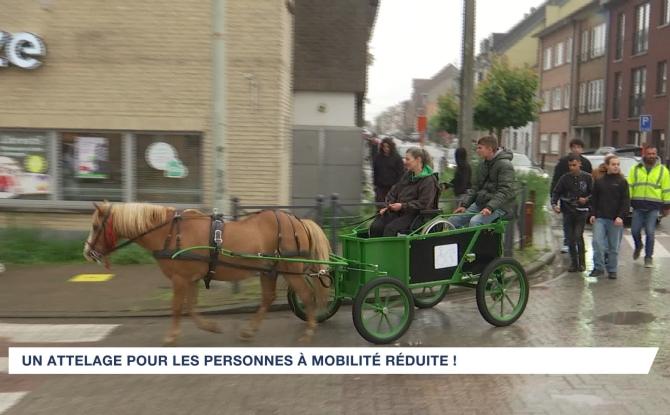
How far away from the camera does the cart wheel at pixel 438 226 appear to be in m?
6.49

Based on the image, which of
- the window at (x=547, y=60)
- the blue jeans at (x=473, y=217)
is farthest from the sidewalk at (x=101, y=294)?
the window at (x=547, y=60)

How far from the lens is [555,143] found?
166 feet

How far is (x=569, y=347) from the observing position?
6.00 meters

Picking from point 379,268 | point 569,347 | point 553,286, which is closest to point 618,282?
point 553,286

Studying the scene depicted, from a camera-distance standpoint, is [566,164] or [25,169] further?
[566,164]

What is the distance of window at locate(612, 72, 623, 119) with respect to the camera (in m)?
39.2

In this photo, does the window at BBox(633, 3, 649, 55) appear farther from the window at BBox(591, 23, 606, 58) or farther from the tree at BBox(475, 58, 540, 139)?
the tree at BBox(475, 58, 540, 139)

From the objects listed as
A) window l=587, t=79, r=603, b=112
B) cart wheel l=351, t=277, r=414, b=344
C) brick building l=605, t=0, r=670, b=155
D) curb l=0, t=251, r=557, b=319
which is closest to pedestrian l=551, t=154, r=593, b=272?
cart wheel l=351, t=277, r=414, b=344

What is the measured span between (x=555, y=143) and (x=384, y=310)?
157ft

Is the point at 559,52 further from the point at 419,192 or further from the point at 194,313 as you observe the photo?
the point at 194,313

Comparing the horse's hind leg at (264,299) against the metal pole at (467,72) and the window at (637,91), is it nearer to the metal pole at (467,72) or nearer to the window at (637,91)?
the metal pole at (467,72)

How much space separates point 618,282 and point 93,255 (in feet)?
22.5

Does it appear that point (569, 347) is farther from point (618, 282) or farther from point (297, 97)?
point (297, 97)

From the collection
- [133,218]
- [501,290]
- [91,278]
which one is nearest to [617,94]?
[501,290]
